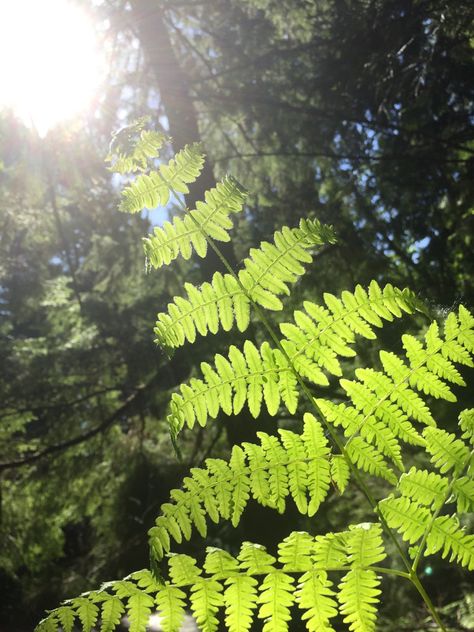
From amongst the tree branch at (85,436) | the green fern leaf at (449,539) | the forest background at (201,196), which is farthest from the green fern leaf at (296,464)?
the tree branch at (85,436)

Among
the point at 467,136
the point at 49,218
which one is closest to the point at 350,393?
the point at 467,136

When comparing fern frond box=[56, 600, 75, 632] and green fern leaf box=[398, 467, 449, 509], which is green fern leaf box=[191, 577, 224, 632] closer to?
fern frond box=[56, 600, 75, 632]

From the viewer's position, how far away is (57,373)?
23.0 feet

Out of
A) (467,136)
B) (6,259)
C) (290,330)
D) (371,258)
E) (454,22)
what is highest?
(6,259)

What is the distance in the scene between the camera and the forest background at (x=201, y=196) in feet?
17.3

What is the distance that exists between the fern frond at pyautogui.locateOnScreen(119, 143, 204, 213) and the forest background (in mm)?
3449

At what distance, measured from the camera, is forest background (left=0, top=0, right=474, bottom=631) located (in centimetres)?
527

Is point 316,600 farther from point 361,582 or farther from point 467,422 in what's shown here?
point 467,422

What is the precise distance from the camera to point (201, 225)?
1.47 metres

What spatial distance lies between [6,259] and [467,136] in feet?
21.8

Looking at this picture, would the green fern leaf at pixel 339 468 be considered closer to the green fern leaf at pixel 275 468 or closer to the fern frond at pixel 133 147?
the green fern leaf at pixel 275 468

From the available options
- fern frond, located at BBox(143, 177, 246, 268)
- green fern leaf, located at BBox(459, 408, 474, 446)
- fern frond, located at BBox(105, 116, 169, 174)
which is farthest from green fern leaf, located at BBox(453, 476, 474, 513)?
fern frond, located at BBox(105, 116, 169, 174)

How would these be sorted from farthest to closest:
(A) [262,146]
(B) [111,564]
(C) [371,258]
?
1. (A) [262,146]
2. (B) [111,564]
3. (C) [371,258]

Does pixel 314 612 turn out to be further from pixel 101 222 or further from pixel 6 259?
pixel 6 259
